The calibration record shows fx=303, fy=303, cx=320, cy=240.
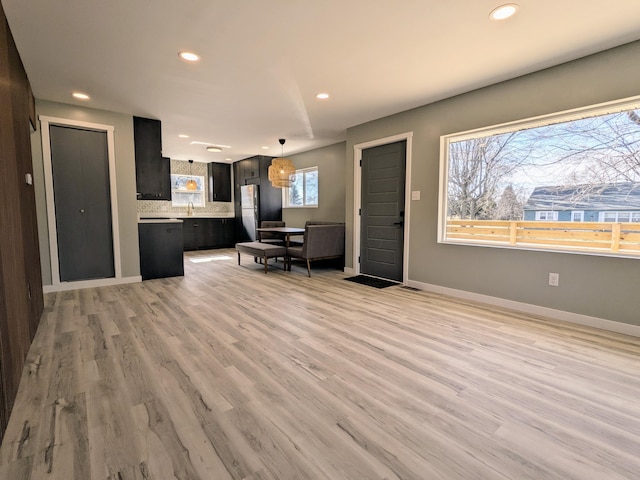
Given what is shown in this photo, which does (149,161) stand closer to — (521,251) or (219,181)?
(219,181)

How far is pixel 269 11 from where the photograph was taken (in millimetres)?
2053

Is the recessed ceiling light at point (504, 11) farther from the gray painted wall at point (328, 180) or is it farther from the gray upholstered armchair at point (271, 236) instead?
the gray upholstered armchair at point (271, 236)

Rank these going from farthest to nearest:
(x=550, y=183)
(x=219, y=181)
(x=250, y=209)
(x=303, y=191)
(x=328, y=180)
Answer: (x=219, y=181) < (x=250, y=209) < (x=303, y=191) < (x=328, y=180) < (x=550, y=183)

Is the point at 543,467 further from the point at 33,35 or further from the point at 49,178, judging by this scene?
the point at 49,178

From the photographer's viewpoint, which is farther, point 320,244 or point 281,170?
point 281,170

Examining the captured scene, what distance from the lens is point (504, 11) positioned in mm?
2047

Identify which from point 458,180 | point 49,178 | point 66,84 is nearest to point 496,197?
point 458,180

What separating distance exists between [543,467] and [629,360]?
5.00 feet

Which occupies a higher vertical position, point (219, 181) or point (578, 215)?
point (219, 181)

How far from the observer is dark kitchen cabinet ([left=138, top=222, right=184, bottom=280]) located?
457cm

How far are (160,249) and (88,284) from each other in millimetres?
1006

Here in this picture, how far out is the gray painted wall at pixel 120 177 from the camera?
12.3 ft

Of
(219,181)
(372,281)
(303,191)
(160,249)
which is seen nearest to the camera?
(372,281)

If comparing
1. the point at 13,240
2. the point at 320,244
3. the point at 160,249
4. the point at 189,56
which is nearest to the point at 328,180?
the point at 320,244
